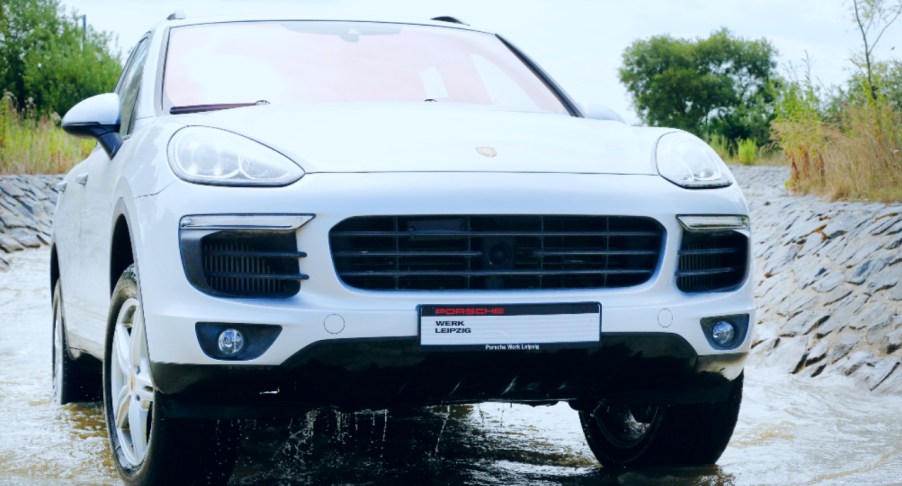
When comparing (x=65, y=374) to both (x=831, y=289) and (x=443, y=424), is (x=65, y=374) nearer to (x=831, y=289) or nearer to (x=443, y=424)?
(x=443, y=424)

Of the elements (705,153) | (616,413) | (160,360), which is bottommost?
(616,413)

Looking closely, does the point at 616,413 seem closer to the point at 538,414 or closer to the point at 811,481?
the point at 811,481

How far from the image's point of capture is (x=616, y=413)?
473 centimetres

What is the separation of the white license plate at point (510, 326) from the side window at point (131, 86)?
5.36 ft

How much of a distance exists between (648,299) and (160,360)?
1354 mm

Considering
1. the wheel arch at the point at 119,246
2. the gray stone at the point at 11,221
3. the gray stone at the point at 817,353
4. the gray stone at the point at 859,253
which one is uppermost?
the wheel arch at the point at 119,246

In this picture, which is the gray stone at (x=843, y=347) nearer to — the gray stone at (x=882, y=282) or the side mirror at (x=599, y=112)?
the gray stone at (x=882, y=282)

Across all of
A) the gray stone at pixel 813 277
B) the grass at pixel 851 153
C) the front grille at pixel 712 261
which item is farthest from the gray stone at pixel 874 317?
the front grille at pixel 712 261

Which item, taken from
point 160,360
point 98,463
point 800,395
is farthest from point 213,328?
point 800,395

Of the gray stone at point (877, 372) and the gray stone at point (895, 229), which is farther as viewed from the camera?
the gray stone at point (895, 229)

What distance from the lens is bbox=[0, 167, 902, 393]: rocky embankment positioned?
7.16 metres

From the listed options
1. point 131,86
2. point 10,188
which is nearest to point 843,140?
point 131,86

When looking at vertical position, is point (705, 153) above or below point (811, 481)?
above

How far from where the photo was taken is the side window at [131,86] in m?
4.63
